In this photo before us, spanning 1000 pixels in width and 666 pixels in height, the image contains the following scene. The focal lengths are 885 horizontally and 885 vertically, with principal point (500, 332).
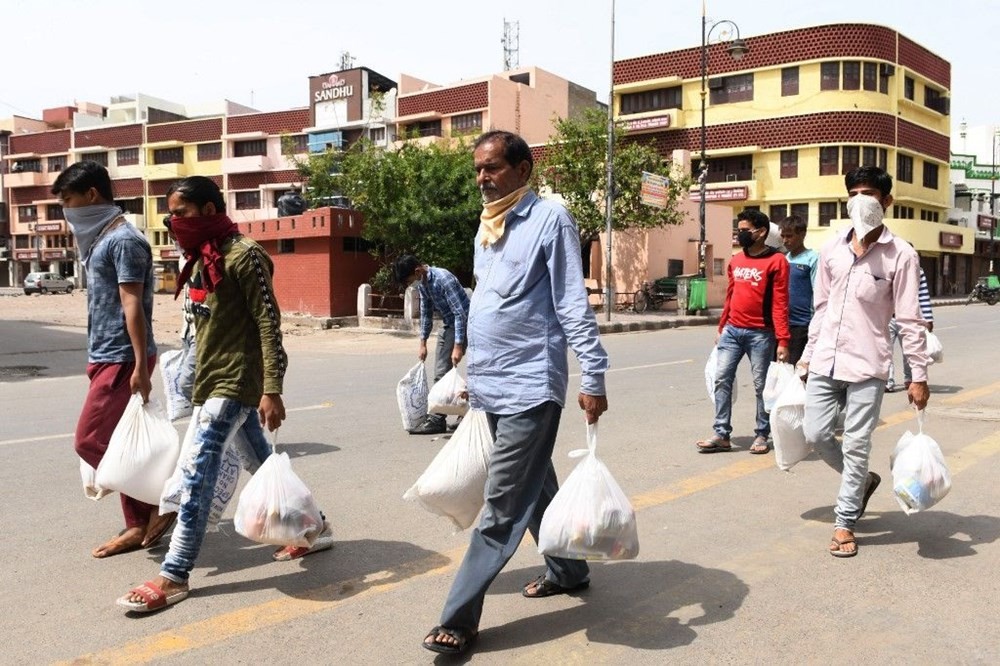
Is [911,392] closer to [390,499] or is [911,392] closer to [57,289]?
[390,499]

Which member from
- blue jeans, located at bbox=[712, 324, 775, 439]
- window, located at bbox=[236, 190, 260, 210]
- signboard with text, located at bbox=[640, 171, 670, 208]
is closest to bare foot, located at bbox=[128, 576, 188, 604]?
blue jeans, located at bbox=[712, 324, 775, 439]

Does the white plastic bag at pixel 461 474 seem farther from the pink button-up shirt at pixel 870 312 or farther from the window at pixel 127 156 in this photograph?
the window at pixel 127 156

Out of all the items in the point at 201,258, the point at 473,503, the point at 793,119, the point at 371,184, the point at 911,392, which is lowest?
the point at 473,503

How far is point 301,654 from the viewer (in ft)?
9.91

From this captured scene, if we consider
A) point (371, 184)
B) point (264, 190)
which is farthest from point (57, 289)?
point (371, 184)

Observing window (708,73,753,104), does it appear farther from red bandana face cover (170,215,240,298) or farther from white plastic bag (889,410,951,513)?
red bandana face cover (170,215,240,298)

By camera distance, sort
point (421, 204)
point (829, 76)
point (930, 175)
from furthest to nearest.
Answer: point (930, 175) < point (829, 76) < point (421, 204)

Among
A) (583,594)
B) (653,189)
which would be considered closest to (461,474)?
(583,594)

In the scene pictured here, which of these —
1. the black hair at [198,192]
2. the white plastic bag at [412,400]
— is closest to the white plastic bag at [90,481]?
the black hair at [198,192]

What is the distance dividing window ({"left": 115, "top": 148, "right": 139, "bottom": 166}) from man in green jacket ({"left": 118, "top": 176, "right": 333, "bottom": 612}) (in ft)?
217

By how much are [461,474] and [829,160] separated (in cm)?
4141

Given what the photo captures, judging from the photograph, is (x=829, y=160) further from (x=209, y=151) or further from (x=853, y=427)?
(x=209, y=151)

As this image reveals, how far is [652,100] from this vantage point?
46.2 metres

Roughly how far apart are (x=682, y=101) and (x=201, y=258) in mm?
44214
